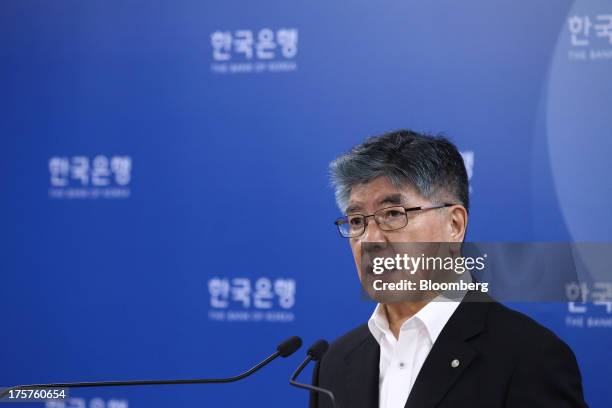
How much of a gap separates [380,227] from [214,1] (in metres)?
1.47

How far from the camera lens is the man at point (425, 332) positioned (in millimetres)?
1598

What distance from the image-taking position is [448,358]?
1.67 meters

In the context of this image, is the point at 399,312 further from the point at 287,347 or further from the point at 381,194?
the point at 287,347

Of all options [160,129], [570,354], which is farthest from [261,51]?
[570,354]

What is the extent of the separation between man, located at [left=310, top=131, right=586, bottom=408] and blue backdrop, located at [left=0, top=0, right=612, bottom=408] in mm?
788

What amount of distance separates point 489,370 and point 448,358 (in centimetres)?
9

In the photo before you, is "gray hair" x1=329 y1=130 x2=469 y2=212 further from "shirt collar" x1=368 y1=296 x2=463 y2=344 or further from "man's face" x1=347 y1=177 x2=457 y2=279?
"shirt collar" x1=368 y1=296 x2=463 y2=344

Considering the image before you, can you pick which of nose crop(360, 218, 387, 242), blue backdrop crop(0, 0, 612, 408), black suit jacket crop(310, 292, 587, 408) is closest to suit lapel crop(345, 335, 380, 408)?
black suit jacket crop(310, 292, 587, 408)

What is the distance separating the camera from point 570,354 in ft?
5.30

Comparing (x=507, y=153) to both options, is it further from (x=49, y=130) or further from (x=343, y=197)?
(x=49, y=130)

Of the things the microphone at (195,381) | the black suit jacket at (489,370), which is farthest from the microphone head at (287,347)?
the black suit jacket at (489,370)

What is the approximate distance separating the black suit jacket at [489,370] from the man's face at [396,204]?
7.0 inches

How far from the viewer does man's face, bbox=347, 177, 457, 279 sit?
1.80 metres

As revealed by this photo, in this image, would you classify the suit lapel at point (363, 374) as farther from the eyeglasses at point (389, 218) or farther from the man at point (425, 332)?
the eyeglasses at point (389, 218)
